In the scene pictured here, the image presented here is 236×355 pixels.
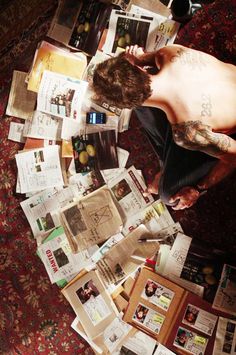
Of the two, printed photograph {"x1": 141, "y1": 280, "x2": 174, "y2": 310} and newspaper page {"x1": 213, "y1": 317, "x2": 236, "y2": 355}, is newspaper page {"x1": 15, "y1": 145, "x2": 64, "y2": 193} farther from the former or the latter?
newspaper page {"x1": 213, "y1": 317, "x2": 236, "y2": 355}

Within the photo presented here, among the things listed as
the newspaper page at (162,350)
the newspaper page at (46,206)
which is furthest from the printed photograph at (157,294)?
the newspaper page at (46,206)

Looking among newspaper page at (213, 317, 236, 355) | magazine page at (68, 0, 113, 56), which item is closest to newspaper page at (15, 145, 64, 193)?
magazine page at (68, 0, 113, 56)

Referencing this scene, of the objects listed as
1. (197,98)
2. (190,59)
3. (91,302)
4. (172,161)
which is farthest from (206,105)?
(91,302)

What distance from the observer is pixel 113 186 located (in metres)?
1.61

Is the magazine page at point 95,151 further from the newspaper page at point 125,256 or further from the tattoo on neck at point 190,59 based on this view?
the tattoo on neck at point 190,59

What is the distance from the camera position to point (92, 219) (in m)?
1.60

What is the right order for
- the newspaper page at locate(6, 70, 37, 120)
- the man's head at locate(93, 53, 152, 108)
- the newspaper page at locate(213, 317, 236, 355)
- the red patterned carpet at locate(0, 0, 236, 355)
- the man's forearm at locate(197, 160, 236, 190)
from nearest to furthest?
1. the man's head at locate(93, 53, 152, 108)
2. the man's forearm at locate(197, 160, 236, 190)
3. the newspaper page at locate(213, 317, 236, 355)
4. the red patterned carpet at locate(0, 0, 236, 355)
5. the newspaper page at locate(6, 70, 37, 120)

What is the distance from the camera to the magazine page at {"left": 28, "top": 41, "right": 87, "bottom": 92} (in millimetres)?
1654

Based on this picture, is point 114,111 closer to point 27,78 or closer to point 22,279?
point 27,78

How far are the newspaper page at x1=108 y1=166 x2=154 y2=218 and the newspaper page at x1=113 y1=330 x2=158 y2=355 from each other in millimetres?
462

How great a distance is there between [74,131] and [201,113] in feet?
2.20

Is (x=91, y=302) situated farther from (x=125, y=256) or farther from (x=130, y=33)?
(x=130, y=33)

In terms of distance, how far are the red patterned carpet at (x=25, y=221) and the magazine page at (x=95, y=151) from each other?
6 cm

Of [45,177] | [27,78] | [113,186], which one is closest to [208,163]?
[113,186]
